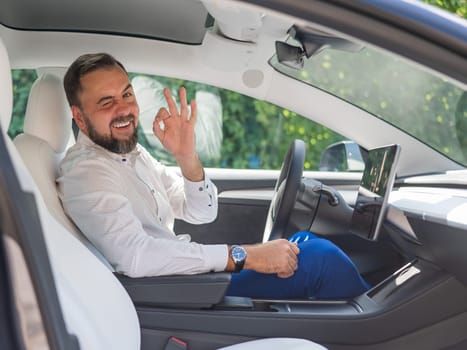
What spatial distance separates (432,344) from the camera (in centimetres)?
211

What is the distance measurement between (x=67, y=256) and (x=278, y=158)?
4477 mm

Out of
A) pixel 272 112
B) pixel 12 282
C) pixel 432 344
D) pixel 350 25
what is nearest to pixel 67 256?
pixel 12 282

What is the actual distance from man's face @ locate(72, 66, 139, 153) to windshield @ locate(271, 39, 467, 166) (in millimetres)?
653

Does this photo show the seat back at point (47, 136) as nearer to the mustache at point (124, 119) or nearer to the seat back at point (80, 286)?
the mustache at point (124, 119)

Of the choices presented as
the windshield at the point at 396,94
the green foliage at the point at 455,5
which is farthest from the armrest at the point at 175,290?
the green foliage at the point at 455,5

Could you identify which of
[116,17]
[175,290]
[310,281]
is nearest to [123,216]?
[175,290]

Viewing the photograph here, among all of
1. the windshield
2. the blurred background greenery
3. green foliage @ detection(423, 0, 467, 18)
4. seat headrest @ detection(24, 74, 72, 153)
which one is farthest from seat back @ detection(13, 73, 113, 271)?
green foliage @ detection(423, 0, 467, 18)

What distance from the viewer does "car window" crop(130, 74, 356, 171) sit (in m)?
3.40

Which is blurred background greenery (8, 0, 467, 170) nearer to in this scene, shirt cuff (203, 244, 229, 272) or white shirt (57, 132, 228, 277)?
white shirt (57, 132, 228, 277)

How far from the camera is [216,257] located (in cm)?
206

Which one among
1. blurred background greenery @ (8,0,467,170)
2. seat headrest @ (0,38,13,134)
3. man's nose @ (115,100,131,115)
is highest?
seat headrest @ (0,38,13,134)

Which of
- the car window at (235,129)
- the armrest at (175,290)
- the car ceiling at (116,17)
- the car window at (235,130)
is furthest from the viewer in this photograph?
the car window at (235,130)

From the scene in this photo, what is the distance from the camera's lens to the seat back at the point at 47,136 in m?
2.09

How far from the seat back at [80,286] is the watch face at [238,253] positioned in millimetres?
558
